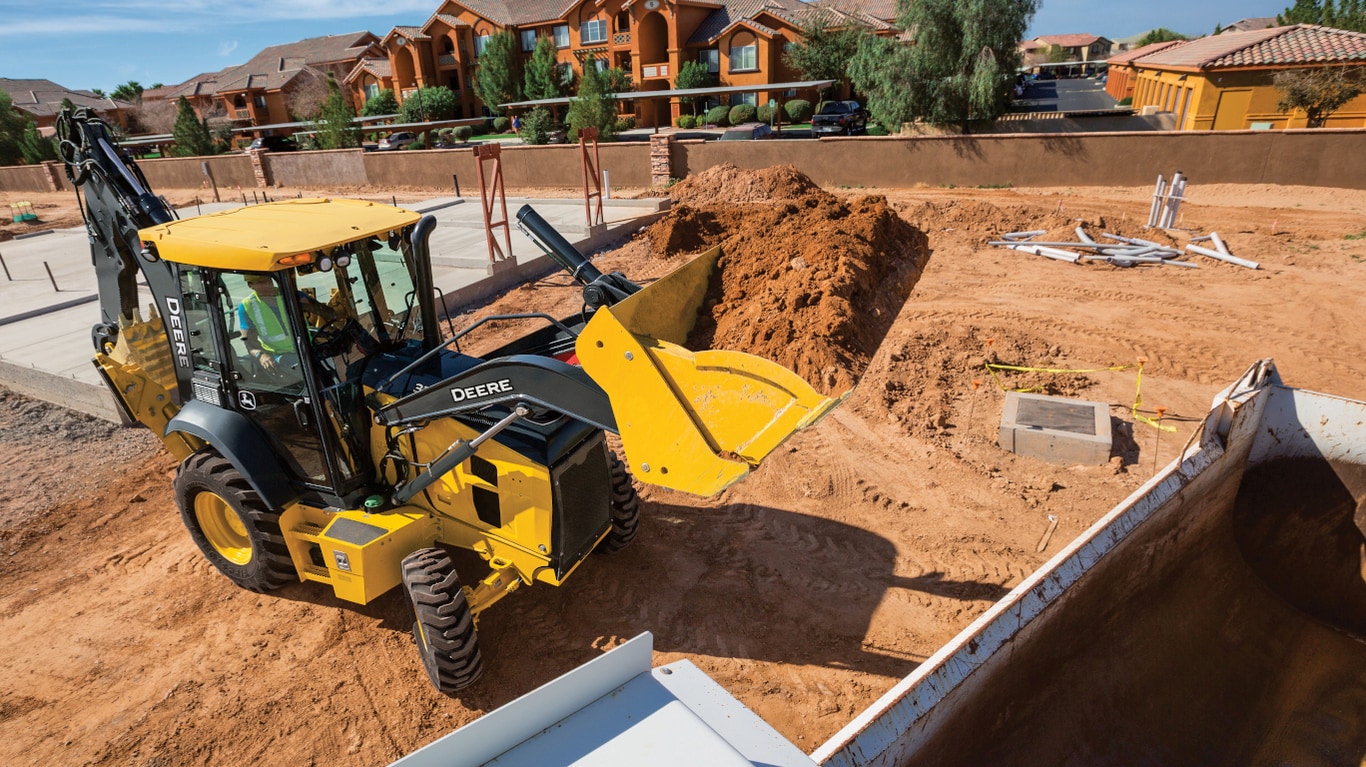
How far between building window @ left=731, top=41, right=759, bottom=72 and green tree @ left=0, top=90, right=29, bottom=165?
3756cm

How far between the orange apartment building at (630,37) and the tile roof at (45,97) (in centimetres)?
2155

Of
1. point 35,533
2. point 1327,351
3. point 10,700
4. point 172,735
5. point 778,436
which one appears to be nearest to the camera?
point 778,436

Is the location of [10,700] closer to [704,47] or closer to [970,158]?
[970,158]

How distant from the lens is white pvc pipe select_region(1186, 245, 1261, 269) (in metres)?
12.5

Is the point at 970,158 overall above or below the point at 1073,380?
above

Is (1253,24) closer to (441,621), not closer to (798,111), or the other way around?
(798,111)

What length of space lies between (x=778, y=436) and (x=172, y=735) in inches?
161

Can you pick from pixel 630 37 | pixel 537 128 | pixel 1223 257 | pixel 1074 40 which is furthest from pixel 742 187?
pixel 1074 40

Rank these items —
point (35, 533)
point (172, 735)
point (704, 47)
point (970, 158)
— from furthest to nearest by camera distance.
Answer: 1. point (704, 47)
2. point (970, 158)
3. point (35, 533)
4. point (172, 735)

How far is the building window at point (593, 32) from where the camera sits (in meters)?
46.8

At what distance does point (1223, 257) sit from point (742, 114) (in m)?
31.0

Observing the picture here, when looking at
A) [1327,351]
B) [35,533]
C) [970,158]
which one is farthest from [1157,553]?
[970,158]

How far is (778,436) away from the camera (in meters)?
2.87

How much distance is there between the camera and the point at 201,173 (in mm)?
29578
